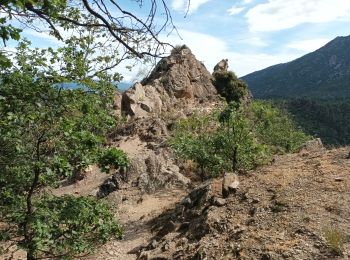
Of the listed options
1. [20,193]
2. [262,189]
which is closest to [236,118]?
[262,189]

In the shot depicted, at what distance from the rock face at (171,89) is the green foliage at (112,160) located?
29.5m

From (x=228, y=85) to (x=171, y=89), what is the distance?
11.6m

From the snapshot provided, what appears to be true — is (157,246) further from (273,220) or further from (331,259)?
(331,259)

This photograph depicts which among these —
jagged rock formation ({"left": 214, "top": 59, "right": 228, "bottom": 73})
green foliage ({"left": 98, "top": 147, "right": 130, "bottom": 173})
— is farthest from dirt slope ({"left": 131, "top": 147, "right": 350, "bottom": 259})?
jagged rock formation ({"left": 214, "top": 59, "right": 228, "bottom": 73})

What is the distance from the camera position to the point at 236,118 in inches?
683

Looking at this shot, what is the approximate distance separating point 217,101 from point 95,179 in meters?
23.2

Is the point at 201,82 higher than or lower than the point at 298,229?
higher

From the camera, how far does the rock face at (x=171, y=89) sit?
127ft

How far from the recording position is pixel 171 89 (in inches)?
1719

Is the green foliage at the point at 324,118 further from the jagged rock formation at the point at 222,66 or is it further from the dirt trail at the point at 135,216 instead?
the dirt trail at the point at 135,216

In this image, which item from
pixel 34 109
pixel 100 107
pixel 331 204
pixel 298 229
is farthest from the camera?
pixel 331 204

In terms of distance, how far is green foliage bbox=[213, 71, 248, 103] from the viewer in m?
52.2

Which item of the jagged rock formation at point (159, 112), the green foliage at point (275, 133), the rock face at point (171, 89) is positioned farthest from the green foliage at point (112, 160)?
the green foliage at point (275, 133)

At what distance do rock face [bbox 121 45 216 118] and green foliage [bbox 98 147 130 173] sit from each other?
2952 centimetres
